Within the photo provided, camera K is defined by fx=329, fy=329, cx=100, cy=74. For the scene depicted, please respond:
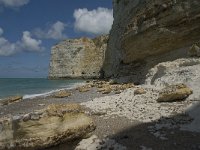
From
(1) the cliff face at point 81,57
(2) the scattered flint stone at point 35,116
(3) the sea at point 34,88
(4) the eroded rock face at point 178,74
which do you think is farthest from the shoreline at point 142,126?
(1) the cliff face at point 81,57

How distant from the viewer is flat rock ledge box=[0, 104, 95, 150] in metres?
6.84

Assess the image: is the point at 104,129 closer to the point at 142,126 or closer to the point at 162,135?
the point at 142,126

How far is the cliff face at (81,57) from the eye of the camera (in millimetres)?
59188

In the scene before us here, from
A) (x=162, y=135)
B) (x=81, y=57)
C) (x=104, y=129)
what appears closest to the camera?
(x=162, y=135)

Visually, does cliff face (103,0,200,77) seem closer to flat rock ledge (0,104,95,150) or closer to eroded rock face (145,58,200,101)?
eroded rock face (145,58,200,101)

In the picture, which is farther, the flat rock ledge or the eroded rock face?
the eroded rock face

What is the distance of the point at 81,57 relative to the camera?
197 ft

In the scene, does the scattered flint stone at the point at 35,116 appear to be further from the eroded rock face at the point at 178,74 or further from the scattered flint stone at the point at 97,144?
the eroded rock face at the point at 178,74

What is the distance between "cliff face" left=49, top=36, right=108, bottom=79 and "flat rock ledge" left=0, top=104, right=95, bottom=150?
2007 inches

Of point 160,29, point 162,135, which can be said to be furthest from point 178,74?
point 162,135

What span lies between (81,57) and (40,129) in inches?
2105

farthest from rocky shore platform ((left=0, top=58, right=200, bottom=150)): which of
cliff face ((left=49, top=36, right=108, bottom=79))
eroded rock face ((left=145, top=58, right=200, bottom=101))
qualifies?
cliff face ((left=49, top=36, right=108, bottom=79))

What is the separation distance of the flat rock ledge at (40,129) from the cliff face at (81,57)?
5097 cm

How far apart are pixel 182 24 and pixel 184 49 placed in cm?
134
